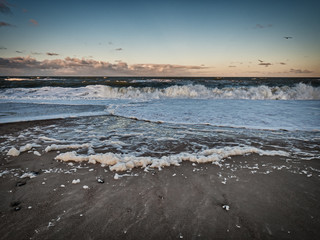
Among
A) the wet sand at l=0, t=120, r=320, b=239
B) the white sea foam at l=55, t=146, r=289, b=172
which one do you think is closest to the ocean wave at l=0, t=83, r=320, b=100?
the white sea foam at l=55, t=146, r=289, b=172

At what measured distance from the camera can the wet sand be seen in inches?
76.4

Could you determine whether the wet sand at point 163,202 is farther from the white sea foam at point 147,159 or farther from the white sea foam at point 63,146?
the white sea foam at point 63,146

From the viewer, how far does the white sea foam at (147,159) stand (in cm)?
339

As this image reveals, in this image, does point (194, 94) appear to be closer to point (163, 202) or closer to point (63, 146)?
point (63, 146)

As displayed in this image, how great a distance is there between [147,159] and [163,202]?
4.16 feet

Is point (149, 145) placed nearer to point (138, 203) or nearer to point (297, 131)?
point (138, 203)

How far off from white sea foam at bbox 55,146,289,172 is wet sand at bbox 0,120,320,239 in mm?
163

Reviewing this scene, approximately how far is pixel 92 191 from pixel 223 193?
1.89 metres

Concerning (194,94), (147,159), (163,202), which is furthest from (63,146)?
(194,94)

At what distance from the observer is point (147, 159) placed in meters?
3.58

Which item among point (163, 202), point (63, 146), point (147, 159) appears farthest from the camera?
point (63, 146)

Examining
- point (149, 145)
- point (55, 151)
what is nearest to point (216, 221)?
point (149, 145)

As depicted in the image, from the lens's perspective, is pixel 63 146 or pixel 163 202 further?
pixel 63 146

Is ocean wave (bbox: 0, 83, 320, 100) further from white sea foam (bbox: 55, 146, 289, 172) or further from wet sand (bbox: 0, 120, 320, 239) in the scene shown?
wet sand (bbox: 0, 120, 320, 239)
